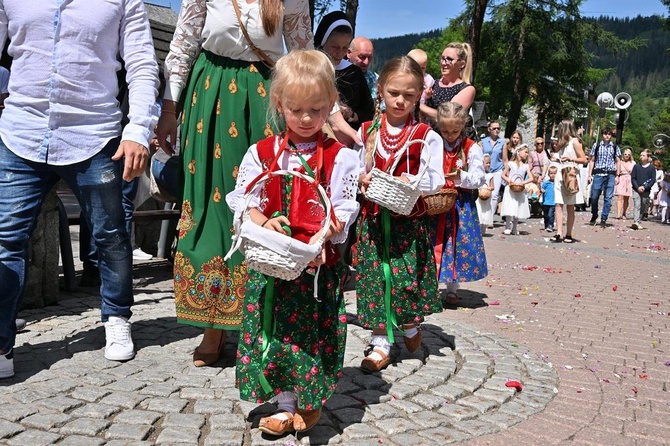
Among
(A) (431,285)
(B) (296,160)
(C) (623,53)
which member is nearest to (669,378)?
(A) (431,285)

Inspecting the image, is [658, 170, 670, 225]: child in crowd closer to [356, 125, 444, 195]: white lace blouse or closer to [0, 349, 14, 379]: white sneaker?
[356, 125, 444, 195]: white lace blouse

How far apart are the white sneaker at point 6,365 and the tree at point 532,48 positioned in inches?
1457

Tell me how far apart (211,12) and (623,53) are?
37.2m

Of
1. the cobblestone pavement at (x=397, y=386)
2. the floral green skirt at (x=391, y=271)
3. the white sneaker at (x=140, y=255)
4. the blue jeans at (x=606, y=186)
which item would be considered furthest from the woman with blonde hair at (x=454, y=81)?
the blue jeans at (x=606, y=186)

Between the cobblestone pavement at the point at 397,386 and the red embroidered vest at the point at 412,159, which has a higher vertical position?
the red embroidered vest at the point at 412,159

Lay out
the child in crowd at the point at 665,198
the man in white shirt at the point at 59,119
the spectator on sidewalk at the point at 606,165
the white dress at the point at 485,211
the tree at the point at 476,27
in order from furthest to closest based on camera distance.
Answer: the child in crowd at the point at 665,198 < the tree at the point at 476,27 < the spectator on sidewalk at the point at 606,165 < the white dress at the point at 485,211 < the man in white shirt at the point at 59,119

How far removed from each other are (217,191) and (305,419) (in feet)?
4.54

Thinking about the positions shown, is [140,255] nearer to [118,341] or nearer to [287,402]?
[118,341]

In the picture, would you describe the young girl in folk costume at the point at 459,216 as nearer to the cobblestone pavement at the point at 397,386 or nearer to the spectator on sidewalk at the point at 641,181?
the cobblestone pavement at the point at 397,386

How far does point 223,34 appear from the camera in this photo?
13.1ft

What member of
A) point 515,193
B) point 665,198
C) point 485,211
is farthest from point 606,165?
point 485,211

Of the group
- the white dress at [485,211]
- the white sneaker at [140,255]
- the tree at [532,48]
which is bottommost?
the white sneaker at [140,255]

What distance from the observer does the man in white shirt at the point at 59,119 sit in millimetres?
3803

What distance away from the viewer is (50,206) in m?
5.71
